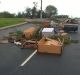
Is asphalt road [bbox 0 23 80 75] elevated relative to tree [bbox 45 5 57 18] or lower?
elevated

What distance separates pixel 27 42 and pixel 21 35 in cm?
333

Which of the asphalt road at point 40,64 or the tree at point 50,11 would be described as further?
the tree at point 50,11

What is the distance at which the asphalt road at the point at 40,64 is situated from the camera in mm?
9828

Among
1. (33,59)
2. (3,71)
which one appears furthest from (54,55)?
(3,71)

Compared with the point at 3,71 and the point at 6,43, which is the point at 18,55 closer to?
the point at 3,71

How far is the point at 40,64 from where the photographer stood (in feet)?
37.0

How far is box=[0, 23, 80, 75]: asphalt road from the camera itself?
9.83 metres

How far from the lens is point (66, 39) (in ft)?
62.5

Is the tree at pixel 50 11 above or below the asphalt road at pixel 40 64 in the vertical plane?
below

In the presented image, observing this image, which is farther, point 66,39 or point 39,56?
point 66,39

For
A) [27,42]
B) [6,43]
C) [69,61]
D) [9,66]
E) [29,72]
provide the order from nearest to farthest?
[29,72], [9,66], [69,61], [27,42], [6,43]

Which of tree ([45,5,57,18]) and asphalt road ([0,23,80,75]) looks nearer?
asphalt road ([0,23,80,75])

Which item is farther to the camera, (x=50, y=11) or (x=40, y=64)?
(x=50, y=11)

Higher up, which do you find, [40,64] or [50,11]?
[40,64]
